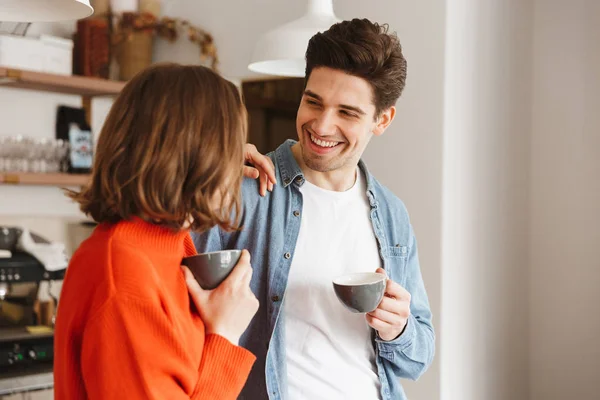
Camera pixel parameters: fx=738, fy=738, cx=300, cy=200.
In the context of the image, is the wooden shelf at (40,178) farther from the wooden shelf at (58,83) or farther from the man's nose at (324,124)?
the man's nose at (324,124)

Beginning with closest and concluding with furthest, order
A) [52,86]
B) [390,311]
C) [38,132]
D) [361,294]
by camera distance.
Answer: [361,294], [390,311], [52,86], [38,132]

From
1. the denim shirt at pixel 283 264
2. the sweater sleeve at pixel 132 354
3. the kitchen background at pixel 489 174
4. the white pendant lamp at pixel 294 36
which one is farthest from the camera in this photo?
the kitchen background at pixel 489 174

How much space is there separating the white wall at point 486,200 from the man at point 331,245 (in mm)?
1123

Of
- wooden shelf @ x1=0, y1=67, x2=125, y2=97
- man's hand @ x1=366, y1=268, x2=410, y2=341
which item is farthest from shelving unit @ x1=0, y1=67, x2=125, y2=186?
man's hand @ x1=366, y1=268, x2=410, y2=341

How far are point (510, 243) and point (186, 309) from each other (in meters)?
2.36

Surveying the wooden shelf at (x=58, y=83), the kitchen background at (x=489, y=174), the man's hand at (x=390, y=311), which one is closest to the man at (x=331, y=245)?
the man's hand at (x=390, y=311)

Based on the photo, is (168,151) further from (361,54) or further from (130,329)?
(361,54)

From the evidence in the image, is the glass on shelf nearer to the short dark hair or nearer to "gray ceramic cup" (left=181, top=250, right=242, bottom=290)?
the short dark hair

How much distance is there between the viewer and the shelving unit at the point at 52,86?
3104mm

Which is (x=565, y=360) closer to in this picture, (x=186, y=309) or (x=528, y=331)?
(x=528, y=331)

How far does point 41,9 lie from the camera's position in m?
1.36

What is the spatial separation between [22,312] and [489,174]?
2.01 m

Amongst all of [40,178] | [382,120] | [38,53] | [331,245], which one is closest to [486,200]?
[382,120]

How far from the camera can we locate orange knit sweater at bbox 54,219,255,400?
976mm
